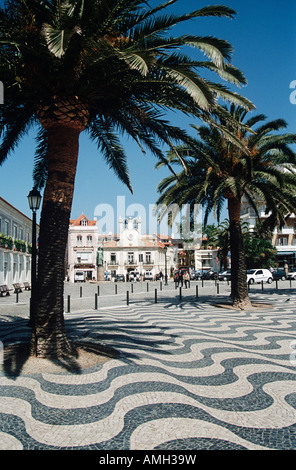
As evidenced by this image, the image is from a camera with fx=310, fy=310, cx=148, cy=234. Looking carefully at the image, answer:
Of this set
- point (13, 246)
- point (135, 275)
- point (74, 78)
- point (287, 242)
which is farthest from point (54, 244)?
point (287, 242)

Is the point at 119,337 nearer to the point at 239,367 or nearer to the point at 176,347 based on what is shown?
the point at 176,347

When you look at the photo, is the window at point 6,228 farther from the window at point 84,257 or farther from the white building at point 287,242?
the white building at point 287,242

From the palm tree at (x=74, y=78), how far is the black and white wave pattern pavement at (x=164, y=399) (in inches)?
60.4

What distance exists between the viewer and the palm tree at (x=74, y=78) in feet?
17.0


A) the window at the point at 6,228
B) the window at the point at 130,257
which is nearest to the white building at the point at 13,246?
the window at the point at 6,228

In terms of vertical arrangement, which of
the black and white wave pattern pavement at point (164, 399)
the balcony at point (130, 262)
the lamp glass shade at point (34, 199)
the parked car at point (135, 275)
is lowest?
the parked car at point (135, 275)

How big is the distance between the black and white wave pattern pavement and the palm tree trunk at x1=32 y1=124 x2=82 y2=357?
2.64 feet

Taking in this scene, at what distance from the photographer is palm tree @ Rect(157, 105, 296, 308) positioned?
37.2ft

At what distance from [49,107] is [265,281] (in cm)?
3307

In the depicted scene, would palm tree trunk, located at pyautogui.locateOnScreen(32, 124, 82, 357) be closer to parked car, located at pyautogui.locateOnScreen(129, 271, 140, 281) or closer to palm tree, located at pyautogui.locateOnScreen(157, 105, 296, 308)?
palm tree, located at pyautogui.locateOnScreen(157, 105, 296, 308)

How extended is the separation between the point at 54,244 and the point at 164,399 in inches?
132

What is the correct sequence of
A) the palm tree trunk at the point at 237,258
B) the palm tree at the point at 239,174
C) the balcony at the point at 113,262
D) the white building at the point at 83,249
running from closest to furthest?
1. the palm tree at the point at 239,174
2. the palm tree trunk at the point at 237,258
3. the white building at the point at 83,249
4. the balcony at the point at 113,262

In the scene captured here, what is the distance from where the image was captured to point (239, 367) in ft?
18.4

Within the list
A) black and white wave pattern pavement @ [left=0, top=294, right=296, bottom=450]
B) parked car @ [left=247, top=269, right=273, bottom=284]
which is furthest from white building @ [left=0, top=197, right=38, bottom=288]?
parked car @ [left=247, top=269, right=273, bottom=284]
